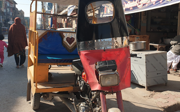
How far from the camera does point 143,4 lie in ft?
23.1

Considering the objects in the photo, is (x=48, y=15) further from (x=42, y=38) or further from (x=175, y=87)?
(x=175, y=87)

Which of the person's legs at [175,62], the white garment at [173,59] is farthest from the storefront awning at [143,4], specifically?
the person's legs at [175,62]

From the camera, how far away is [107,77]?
6.98 feet

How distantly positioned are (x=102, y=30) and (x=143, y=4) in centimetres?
530

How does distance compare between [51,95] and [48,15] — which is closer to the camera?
[51,95]

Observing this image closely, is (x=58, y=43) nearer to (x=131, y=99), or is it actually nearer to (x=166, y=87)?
(x=131, y=99)

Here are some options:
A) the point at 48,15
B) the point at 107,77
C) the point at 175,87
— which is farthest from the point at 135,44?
the point at 107,77

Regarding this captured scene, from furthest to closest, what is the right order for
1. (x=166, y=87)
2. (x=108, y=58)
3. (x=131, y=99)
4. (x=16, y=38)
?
(x=16, y=38) < (x=166, y=87) < (x=131, y=99) < (x=108, y=58)

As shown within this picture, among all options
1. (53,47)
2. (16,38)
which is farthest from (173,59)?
(16,38)

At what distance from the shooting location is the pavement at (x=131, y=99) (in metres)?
3.80

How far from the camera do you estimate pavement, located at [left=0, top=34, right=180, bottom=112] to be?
380 centimetres

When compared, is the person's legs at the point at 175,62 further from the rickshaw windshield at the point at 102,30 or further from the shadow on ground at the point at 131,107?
the rickshaw windshield at the point at 102,30

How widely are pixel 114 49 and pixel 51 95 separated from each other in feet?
5.12

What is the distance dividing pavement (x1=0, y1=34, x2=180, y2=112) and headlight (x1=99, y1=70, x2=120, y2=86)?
6.01 ft
